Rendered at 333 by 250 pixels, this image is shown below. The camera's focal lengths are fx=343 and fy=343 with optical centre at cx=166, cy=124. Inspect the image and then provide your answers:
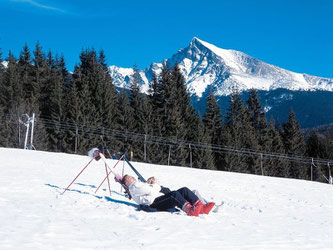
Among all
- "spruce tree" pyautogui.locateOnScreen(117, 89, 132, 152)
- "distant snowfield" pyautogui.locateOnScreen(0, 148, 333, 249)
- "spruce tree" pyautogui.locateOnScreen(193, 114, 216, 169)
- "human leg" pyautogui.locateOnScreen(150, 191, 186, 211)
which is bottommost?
"distant snowfield" pyautogui.locateOnScreen(0, 148, 333, 249)

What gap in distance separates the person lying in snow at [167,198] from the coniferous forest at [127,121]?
25.9 meters

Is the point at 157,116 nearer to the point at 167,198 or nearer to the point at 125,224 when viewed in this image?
the point at 167,198

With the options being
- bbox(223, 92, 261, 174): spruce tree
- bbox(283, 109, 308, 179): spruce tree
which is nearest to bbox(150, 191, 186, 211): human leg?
bbox(223, 92, 261, 174): spruce tree

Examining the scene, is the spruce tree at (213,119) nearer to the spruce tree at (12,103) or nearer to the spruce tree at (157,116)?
the spruce tree at (157,116)

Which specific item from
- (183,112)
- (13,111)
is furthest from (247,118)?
(13,111)

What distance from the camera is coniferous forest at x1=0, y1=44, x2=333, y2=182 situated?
37.4 m

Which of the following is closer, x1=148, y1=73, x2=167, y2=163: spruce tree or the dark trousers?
the dark trousers

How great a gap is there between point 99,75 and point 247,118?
2253 cm

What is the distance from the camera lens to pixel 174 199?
6742 millimetres

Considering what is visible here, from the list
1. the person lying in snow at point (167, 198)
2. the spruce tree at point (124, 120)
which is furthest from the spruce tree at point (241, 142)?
the person lying in snow at point (167, 198)

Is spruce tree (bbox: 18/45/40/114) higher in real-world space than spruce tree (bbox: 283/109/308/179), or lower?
higher

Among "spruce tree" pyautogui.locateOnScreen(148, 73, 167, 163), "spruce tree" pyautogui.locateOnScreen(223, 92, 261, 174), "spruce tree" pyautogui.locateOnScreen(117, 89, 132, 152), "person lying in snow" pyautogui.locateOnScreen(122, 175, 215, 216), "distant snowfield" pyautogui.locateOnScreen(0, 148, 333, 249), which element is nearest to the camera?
"distant snowfield" pyautogui.locateOnScreen(0, 148, 333, 249)

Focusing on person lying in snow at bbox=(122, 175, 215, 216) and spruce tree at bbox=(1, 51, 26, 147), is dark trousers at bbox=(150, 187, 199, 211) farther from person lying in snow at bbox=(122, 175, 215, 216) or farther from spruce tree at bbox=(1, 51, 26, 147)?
spruce tree at bbox=(1, 51, 26, 147)

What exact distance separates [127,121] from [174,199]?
36.2 meters
